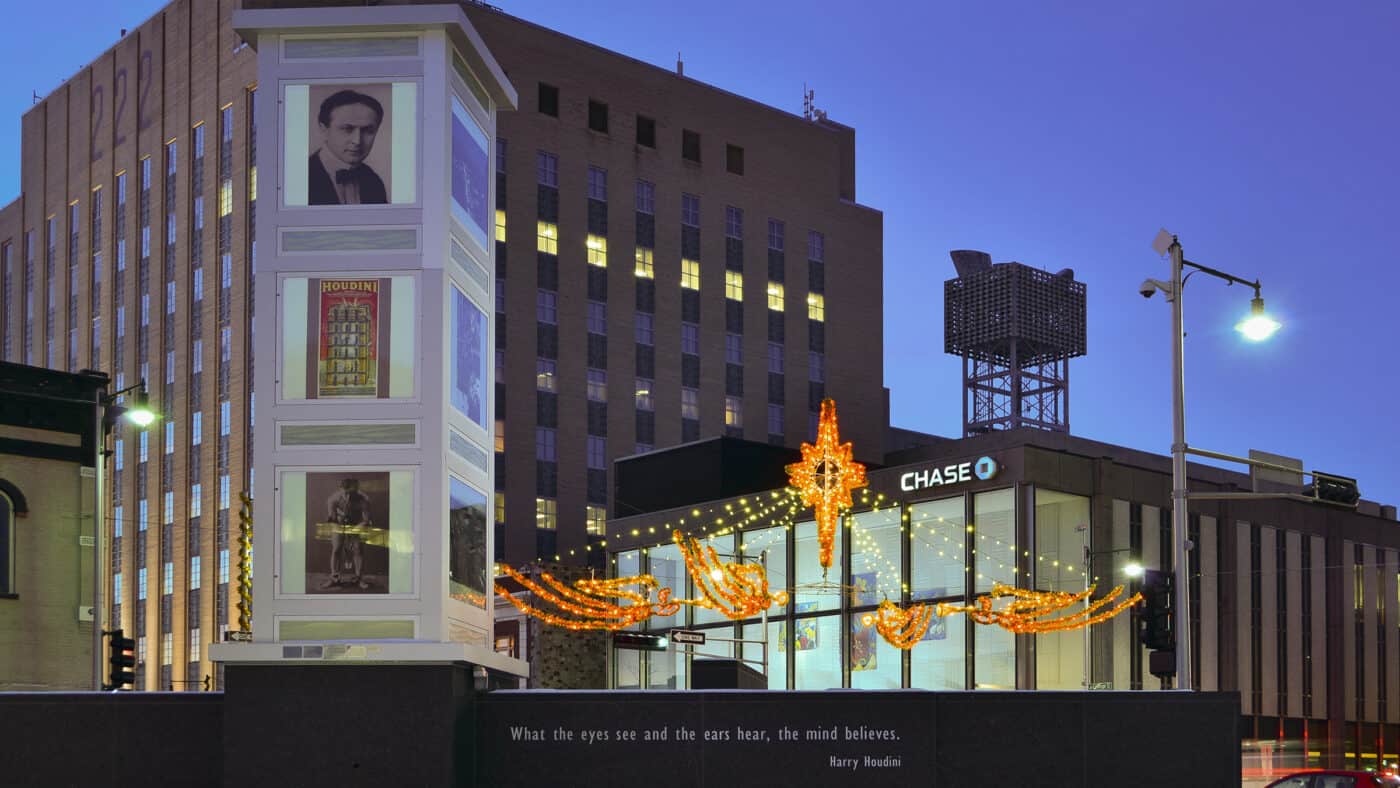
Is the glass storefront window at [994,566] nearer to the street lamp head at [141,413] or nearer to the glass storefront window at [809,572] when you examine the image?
the glass storefront window at [809,572]

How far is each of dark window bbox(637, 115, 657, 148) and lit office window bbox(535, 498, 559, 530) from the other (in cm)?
2407

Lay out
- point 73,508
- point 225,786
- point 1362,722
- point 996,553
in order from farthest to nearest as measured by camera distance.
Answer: point 1362,722 < point 996,553 < point 73,508 < point 225,786

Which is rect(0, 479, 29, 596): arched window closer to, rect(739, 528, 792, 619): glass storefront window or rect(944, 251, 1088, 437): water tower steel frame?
rect(739, 528, 792, 619): glass storefront window

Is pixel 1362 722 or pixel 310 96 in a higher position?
pixel 310 96

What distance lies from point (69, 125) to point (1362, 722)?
90.6 m

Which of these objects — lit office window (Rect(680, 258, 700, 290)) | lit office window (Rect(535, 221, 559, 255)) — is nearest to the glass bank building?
lit office window (Rect(535, 221, 559, 255))

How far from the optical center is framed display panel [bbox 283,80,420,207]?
18547 millimetres

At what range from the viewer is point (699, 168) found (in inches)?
4279

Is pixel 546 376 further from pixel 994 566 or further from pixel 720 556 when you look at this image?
pixel 994 566

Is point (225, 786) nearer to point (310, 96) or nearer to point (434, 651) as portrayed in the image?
point (434, 651)

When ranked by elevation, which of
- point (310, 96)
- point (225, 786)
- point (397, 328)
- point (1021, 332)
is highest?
point (1021, 332)

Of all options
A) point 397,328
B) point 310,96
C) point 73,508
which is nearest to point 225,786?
point 397,328

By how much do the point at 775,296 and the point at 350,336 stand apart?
93451 millimetres

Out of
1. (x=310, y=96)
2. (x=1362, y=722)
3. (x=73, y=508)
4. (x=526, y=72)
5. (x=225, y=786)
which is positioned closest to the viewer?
(x=225, y=786)
